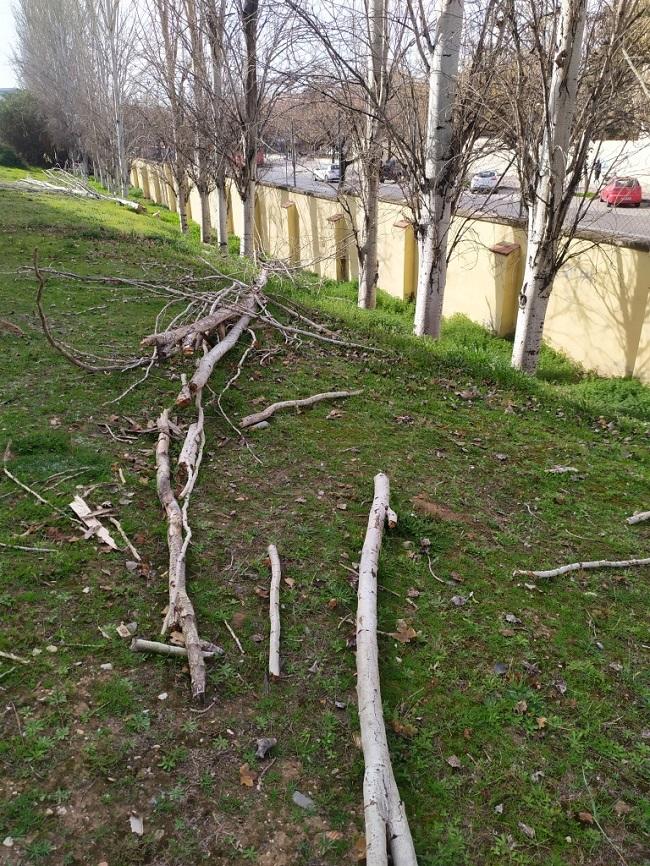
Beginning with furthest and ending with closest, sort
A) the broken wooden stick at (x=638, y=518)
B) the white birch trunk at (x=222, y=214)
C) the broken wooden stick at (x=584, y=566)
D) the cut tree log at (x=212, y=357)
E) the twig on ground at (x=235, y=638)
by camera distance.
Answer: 1. the white birch trunk at (x=222, y=214)
2. the cut tree log at (x=212, y=357)
3. the broken wooden stick at (x=638, y=518)
4. the broken wooden stick at (x=584, y=566)
5. the twig on ground at (x=235, y=638)

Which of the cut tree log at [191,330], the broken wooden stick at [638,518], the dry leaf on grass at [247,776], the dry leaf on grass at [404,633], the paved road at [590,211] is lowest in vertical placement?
the dry leaf on grass at [247,776]

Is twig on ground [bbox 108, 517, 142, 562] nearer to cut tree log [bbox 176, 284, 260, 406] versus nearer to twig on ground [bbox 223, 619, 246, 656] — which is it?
twig on ground [bbox 223, 619, 246, 656]

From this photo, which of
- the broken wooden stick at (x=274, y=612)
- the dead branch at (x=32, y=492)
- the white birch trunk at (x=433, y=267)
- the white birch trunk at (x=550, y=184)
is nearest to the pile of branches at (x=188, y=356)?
the broken wooden stick at (x=274, y=612)

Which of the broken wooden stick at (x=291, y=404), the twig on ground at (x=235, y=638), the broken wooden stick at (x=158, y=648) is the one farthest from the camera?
the broken wooden stick at (x=291, y=404)

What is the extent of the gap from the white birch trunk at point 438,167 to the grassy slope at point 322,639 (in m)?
2.72

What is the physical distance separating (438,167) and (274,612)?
23.2 ft

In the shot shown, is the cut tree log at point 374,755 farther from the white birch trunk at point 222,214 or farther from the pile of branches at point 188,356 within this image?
the white birch trunk at point 222,214

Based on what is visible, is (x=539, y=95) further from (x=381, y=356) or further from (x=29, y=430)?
(x=29, y=430)

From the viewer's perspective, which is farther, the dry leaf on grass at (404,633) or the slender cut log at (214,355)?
the slender cut log at (214,355)

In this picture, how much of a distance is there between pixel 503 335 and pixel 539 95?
5212 millimetres

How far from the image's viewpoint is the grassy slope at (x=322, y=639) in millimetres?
2963

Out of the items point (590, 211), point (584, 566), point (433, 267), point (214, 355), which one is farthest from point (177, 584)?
point (590, 211)

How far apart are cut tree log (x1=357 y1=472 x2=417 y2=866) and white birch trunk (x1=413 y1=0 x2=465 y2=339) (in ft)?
19.8

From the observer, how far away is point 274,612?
4062 millimetres
